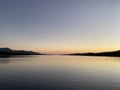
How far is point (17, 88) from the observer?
1305 inches

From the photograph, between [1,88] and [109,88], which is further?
[109,88]

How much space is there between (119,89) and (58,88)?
11.1m

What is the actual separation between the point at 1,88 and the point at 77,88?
13498 millimetres

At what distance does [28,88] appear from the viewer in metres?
33.2

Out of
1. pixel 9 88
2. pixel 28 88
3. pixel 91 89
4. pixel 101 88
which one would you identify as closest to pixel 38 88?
pixel 28 88

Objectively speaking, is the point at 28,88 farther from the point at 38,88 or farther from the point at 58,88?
the point at 58,88

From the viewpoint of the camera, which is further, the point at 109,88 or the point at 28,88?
the point at 109,88

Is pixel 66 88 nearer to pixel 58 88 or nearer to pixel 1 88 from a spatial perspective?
pixel 58 88

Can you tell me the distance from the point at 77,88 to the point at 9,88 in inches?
479

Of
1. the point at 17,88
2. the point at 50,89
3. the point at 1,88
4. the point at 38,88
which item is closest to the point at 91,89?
the point at 50,89

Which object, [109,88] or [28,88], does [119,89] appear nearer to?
[109,88]

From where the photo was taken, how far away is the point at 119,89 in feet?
113

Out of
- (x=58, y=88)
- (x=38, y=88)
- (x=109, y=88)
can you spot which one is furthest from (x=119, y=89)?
(x=38, y=88)

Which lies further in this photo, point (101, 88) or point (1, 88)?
point (101, 88)
